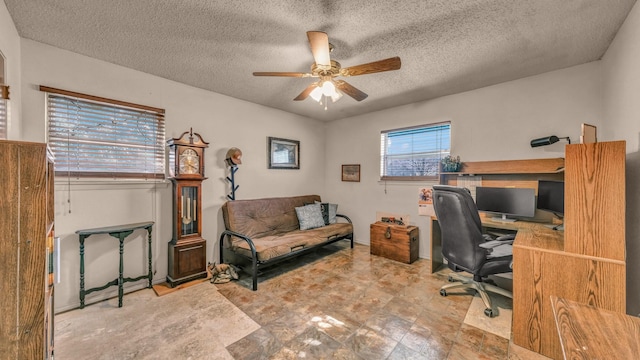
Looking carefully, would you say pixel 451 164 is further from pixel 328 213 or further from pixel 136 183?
pixel 136 183

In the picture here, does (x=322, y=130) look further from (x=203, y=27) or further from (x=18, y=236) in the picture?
(x=18, y=236)

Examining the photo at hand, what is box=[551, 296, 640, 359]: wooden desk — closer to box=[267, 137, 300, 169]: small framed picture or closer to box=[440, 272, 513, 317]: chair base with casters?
box=[440, 272, 513, 317]: chair base with casters

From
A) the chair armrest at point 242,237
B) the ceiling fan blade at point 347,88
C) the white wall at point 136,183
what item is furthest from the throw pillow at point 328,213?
the ceiling fan blade at point 347,88

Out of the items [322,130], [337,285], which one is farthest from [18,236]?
[322,130]

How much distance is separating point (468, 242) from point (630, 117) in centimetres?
149

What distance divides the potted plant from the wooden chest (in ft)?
3.28

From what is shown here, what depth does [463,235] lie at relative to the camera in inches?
89.5

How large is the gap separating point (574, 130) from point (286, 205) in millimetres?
3734

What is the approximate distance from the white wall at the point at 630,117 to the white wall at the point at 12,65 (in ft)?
14.4

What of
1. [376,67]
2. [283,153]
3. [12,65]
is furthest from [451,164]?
[12,65]

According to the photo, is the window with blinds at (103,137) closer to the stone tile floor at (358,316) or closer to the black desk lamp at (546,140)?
the stone tile floor at (358,316)

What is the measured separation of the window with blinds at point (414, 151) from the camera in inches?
142

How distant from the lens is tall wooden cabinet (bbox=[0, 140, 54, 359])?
896 mm

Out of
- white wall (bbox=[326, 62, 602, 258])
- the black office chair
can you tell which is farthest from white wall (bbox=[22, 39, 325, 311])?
the black office chair
